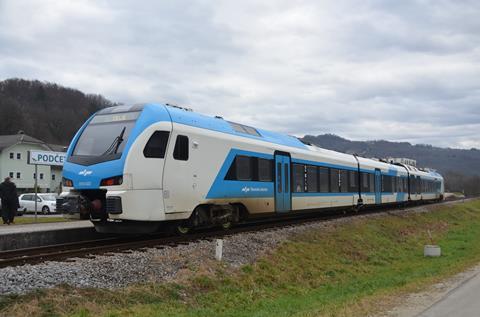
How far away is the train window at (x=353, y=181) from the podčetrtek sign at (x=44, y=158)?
12.7 m

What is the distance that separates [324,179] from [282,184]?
4.43 m

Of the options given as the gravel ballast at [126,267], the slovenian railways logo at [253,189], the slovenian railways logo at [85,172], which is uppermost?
the slovenian railways logo at [85,172]

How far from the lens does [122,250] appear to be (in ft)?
33.9

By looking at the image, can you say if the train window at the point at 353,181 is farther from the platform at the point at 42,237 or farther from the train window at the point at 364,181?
the platform at the point at 42,237

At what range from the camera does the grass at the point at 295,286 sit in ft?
23.8

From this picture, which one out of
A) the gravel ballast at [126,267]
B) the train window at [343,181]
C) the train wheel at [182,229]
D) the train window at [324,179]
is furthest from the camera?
the train window at [343,181]

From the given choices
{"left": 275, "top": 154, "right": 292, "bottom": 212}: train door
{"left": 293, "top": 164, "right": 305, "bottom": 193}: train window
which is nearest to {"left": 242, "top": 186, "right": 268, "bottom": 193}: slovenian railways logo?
{"left": 275, "top": 154, "right": 292, "bottom": 212}: train door

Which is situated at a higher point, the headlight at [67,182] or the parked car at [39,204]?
the headlight at [67,182]

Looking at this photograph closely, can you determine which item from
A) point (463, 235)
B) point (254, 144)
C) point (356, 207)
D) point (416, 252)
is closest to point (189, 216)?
point (254, 144)

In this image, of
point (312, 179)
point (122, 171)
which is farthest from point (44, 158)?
point (122, 171)

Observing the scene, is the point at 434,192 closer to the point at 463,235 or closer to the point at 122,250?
the point at 463,235

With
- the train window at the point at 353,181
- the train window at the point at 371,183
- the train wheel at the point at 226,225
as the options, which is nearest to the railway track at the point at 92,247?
the train wheel at the point at 226,225

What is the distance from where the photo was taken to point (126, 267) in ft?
29.2

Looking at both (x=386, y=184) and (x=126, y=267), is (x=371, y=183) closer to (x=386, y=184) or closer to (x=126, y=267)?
(x=386, y=184)
